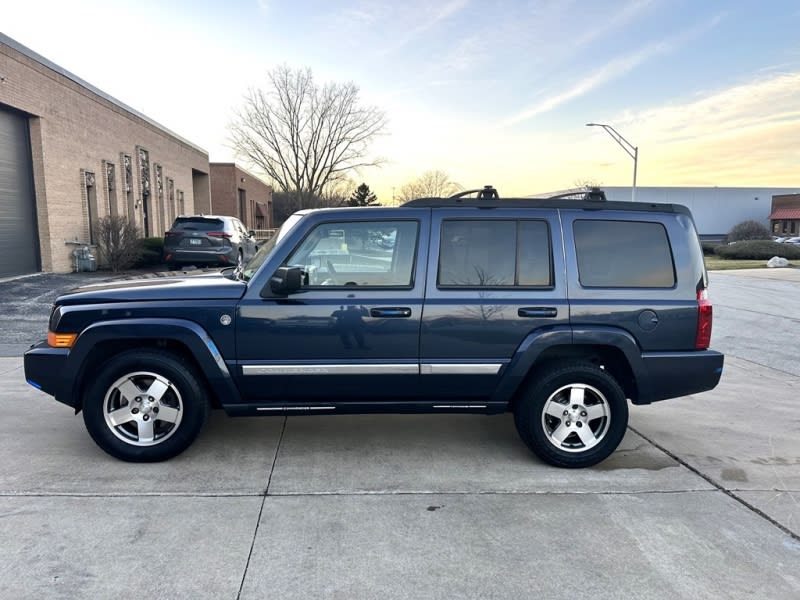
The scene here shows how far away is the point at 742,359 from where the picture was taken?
312 inches

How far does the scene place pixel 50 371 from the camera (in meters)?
4.00

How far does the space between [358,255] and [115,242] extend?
1511 cm

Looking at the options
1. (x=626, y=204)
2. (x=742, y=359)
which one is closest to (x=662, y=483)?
(x=626, y=204)

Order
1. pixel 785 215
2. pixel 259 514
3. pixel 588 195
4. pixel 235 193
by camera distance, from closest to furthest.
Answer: pixel 259 514
pixel 588 195
pixel 235 193
pixel 785 215

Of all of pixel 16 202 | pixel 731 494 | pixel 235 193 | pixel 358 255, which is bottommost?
pixel 731 494

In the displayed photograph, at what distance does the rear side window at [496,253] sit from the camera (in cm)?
413

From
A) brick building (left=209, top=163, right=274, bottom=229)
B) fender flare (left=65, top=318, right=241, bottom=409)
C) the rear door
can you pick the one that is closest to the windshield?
fender flare (left=65, top=318, right=241, bottom=409)

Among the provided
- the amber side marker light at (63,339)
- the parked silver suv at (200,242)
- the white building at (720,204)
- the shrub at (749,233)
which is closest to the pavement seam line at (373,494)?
the amber side marker light at (63,339)

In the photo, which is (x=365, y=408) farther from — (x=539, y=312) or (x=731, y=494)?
(x=731, y=494)

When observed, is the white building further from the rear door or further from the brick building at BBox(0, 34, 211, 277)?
the rear door

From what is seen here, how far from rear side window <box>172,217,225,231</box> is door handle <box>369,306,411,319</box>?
38.8 feet

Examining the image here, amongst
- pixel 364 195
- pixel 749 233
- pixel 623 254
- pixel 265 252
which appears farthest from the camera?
pixel 364 195

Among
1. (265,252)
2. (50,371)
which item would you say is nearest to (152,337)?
(50,371)

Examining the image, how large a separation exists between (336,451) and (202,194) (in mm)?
36404
